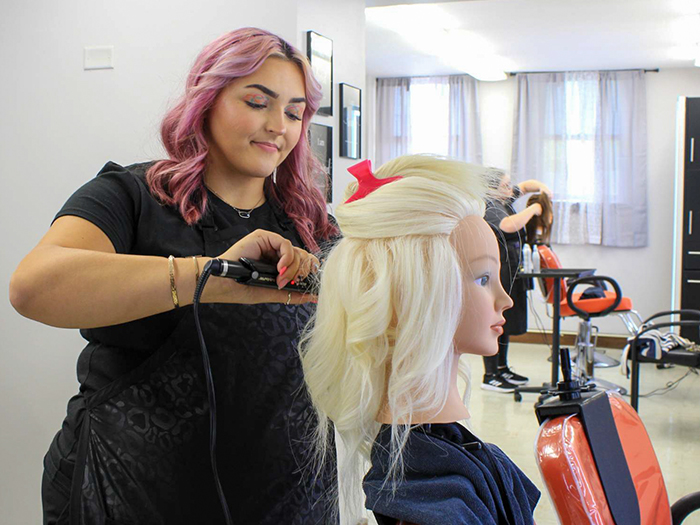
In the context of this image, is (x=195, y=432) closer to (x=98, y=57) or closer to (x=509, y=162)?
(x=98, y=57)

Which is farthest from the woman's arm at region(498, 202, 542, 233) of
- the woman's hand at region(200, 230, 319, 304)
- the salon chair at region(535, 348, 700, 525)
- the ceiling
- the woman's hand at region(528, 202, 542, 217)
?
the woman's hand at region(200, 230, 319, 304)

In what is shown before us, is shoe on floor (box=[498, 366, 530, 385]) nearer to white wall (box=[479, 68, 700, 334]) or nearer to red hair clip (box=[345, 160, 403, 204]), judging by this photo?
white wall (box=[479, 68, 700, 334])

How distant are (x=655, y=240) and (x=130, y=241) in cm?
690

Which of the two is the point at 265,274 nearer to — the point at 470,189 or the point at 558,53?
the point at 470,189

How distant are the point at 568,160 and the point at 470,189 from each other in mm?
6495

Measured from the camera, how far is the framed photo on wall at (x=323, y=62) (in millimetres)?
2400

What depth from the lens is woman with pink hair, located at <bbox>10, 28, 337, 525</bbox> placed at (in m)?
1.19

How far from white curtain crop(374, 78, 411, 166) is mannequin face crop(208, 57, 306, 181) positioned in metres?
6.47

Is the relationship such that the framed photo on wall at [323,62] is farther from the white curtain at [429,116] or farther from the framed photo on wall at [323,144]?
the white curtain at [429,116]

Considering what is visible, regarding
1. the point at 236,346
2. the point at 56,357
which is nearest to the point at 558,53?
the point at 56,357

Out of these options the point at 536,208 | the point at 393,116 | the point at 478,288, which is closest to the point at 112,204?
the point at 478,288

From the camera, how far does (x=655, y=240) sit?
706cm

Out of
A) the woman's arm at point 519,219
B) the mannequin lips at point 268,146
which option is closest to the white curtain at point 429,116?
the woman's arm at point 519,219

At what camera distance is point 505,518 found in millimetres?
1030
